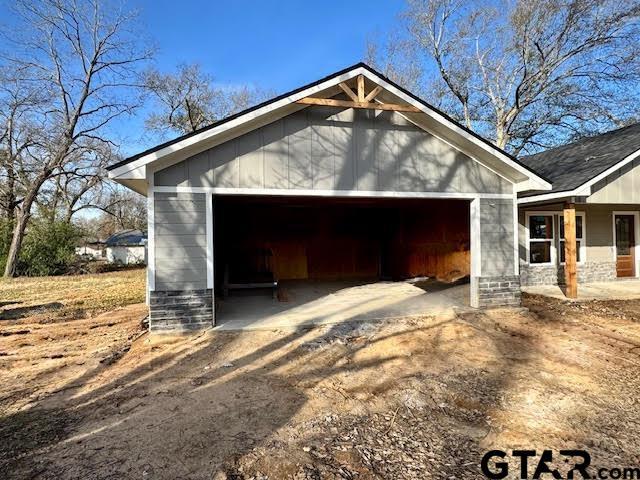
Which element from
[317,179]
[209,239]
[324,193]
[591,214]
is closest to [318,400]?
[209,239]

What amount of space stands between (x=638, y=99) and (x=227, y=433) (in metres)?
24.8

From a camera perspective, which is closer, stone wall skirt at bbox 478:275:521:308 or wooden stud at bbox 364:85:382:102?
wooden stud at bbox 364:85:382:102

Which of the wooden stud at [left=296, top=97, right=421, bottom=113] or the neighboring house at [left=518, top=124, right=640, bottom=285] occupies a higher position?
the wooden stud at [left=296, top=97, right=421, bottom=113]

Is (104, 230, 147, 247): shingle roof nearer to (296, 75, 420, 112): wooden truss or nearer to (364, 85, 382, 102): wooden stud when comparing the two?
(296, 75, 420, 112): wooden truss

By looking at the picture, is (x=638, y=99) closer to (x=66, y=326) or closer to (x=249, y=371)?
(x=249, y=371)

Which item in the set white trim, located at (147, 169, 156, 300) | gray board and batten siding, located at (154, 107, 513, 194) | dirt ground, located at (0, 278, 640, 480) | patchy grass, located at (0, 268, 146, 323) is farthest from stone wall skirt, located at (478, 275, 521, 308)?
patchy grass, located at (0, 268, 146, 323)

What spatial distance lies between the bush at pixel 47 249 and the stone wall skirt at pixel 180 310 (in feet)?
59.7

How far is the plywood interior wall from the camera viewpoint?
12484 millimetres

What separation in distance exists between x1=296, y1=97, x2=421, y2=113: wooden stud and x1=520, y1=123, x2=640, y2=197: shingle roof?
4.78m

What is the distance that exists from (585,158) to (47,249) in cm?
2436

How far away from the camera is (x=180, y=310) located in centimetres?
648

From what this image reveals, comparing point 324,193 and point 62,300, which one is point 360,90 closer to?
point 324,193

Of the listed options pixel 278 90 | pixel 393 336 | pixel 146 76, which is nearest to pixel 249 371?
pixel 393 336

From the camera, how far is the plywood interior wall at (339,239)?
1248 centimetres
